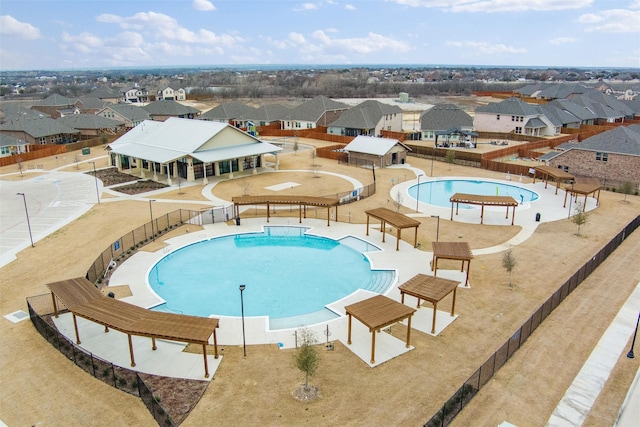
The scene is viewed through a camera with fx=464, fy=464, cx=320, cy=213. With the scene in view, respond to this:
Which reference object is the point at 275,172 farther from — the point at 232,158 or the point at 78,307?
the point at 78,307

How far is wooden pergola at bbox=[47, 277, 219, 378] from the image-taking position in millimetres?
17938

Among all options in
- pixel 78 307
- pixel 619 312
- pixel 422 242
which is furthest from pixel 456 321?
pixel 78 307

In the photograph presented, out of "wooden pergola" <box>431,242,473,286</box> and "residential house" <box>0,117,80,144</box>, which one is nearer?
"wooden pergola" <box>431,242,473,286</box>

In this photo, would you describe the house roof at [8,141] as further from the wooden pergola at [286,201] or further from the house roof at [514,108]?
the house roof at [514,108]

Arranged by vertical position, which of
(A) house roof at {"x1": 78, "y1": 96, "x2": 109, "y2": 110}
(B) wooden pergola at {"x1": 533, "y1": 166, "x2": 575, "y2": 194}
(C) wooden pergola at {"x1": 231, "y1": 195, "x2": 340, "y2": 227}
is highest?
(A) house roof at {"x1": 78, "y1": 96, "x2": 109, "y2": 110}

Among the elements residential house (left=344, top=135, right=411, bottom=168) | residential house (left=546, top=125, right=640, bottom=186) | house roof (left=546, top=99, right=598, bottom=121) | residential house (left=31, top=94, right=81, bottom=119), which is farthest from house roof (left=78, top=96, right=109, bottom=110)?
residential house (left=546, top=125, right=640, bottom=186)

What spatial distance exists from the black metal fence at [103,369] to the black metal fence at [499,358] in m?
8.96

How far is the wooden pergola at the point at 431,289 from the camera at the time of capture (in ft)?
69.2

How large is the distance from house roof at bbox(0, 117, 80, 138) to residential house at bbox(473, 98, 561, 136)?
6878 cm

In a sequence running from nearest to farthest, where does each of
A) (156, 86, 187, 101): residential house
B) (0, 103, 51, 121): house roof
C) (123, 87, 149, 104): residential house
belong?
(0, 103, 51, 121): house roof, (156, 86, 187, 101): residential house, (123, 87, 149, 104): residential house

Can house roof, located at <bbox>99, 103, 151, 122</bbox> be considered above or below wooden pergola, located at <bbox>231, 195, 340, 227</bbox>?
above

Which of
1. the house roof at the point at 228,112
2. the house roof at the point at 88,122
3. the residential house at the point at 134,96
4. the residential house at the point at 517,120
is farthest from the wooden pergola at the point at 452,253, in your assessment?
the residential house at the point at 134,96

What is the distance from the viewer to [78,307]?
65.8 feet

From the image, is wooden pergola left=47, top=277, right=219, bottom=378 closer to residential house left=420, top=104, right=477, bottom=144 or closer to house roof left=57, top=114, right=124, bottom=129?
residential house left=420, top=104, right=477, bottom=144
